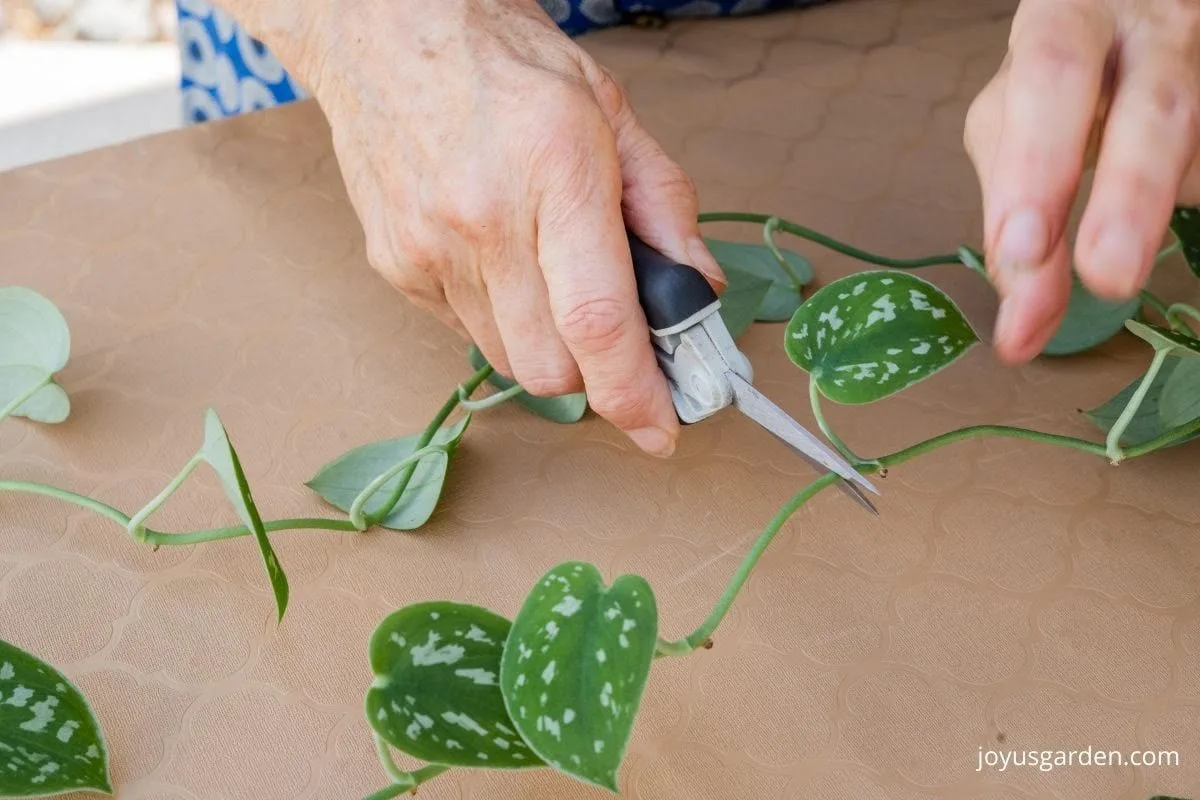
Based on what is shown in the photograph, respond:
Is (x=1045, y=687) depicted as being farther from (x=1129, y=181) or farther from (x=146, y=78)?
(x=146, y=78)

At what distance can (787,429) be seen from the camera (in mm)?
455

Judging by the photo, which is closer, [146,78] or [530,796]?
[530,796]

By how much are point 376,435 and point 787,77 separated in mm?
386

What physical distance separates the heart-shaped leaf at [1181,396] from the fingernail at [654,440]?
0.22 meters

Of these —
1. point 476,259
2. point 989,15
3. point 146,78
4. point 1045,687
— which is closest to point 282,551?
point 476,259

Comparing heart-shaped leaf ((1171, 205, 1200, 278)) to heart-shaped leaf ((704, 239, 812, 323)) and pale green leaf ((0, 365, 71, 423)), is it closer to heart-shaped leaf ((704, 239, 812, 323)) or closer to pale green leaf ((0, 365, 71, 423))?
heart-shaped leaf ((704, 239, 812, 323))

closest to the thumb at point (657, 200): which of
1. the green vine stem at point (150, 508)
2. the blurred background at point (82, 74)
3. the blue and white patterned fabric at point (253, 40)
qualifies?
the green vine stem at point (150, 508)

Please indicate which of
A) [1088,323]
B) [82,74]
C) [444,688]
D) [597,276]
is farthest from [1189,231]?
[82,74]

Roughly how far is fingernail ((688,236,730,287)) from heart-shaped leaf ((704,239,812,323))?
0.11m

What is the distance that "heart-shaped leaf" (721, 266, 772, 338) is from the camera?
1.92ft

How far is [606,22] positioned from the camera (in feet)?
2.68

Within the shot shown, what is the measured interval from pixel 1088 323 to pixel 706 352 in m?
0.24

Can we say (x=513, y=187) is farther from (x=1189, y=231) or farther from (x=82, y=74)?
(x=82, y=74)

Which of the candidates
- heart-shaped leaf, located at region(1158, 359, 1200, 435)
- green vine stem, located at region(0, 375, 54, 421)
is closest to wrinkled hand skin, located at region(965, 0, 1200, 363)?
heart-shaped leaf, located at region(1158, 359, 1200, 435)
